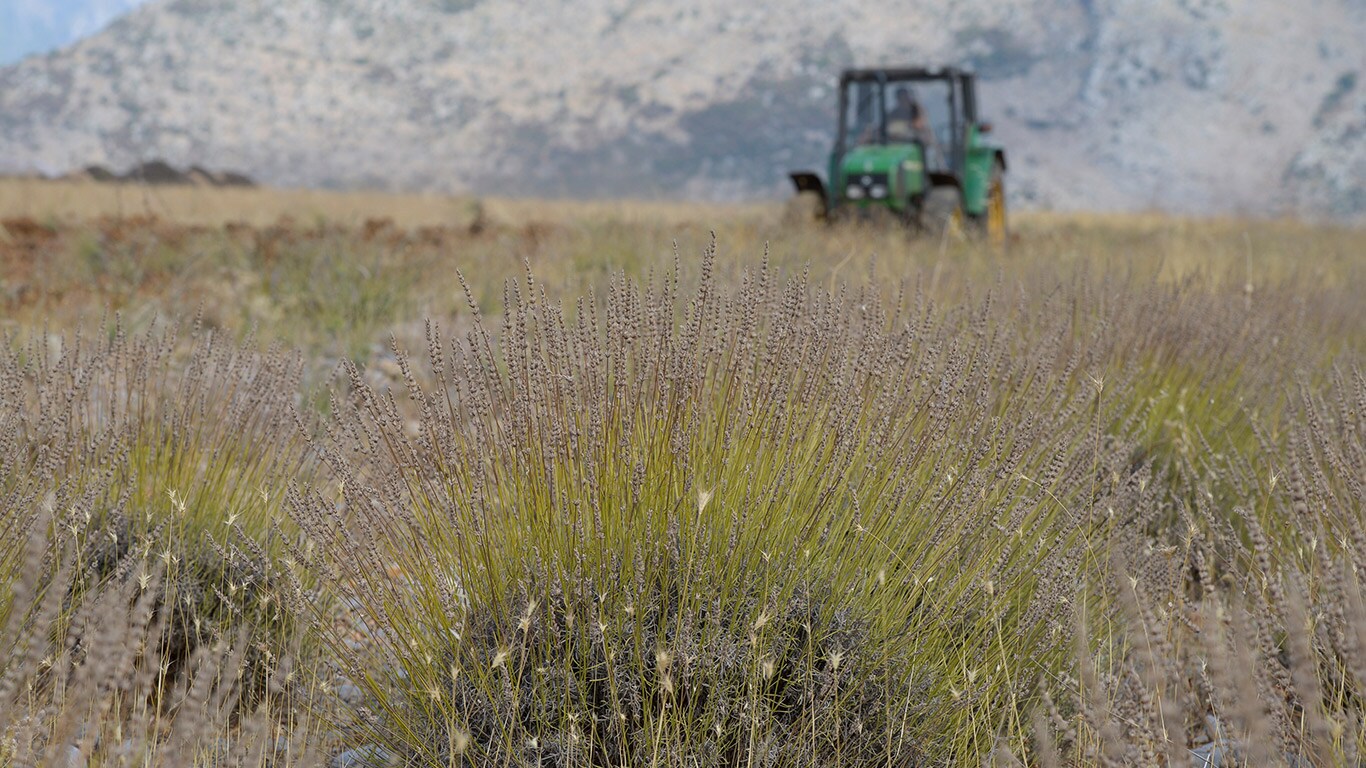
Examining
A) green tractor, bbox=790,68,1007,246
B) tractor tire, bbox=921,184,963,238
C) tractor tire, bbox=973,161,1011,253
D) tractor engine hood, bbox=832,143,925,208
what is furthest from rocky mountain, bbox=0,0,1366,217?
tractor tire, bbox=921,184,963,238

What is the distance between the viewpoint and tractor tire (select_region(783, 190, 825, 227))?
988 cm

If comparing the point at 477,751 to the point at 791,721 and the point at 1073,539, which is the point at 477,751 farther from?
the point at 1073,539

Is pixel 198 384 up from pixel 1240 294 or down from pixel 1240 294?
up

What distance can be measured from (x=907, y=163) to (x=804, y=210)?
3.77ft

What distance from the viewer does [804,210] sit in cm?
1029

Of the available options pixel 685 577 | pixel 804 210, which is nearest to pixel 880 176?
pixel 804 210

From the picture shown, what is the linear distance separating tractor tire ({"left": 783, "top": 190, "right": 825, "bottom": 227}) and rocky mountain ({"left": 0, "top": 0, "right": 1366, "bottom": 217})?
126 metres

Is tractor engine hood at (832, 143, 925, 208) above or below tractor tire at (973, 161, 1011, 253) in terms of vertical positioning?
above

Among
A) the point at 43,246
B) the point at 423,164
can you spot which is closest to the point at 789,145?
the point at 423,164

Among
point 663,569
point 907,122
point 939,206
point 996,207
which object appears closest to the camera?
point 663,569

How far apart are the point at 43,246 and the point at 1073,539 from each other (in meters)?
8.13

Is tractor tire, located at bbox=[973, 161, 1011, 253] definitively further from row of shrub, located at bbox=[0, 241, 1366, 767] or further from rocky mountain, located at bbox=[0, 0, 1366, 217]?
rocky mountain, located at bbox=[0, 0, 1366, 217]

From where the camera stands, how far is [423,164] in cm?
17275

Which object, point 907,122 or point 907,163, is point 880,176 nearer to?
point 907,163
